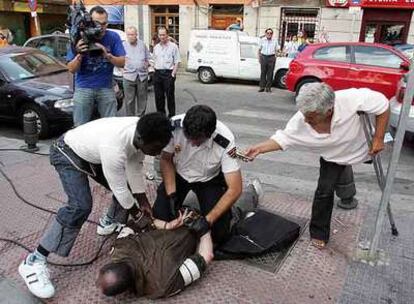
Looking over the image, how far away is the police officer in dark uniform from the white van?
10121 mm

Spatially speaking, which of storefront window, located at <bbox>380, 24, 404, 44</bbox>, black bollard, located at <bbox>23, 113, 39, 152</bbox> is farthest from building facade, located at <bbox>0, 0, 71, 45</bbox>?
black bollard, located at <bbox>23, 113, 39, 152</bbox>

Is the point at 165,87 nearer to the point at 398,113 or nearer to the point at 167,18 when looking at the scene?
the point at 398,113

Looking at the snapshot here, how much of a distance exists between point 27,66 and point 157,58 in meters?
2.34

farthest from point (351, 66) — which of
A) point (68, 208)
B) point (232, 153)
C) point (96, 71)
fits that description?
point (68, 208)

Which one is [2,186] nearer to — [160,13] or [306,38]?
[306,38]

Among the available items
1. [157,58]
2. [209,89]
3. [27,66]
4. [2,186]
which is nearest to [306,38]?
[209,89]

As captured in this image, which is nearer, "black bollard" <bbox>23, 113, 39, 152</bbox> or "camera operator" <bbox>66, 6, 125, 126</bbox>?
"camera operator" <bbox>66, 6, 125, 126</bbox>

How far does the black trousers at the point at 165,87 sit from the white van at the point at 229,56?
5.50 meters

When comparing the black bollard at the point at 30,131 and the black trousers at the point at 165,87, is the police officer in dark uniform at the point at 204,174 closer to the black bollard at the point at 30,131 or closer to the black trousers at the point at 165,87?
the black bollard at the point at 30,131

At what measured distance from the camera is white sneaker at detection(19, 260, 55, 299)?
2.83 m

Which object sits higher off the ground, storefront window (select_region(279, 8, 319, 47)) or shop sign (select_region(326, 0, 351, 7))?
shop sign (select_region(326, 0, 351, 7))

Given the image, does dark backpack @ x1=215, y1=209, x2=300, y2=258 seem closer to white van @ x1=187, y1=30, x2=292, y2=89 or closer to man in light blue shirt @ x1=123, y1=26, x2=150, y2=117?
man in light blue shirt @ x1=123, y1=26, x2=150, y2=117

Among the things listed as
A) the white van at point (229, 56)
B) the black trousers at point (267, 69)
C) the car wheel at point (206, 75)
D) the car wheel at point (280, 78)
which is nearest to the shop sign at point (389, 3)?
the white van at point (229, 56)

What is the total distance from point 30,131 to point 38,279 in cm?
376
